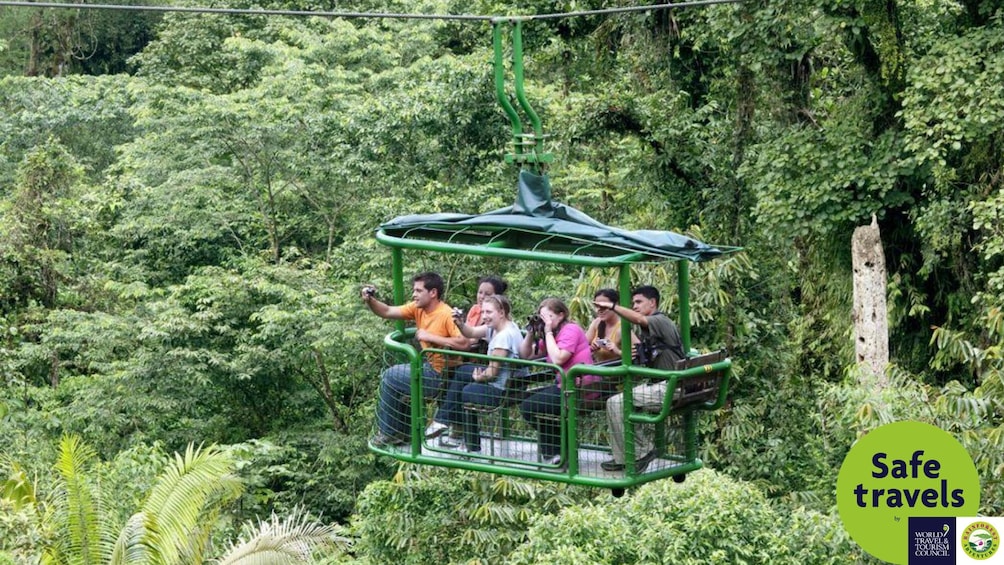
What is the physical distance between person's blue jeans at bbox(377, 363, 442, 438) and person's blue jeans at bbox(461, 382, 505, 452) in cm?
14

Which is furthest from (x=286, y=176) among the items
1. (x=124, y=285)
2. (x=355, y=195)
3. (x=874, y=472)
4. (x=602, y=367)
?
(x=602, y=367)

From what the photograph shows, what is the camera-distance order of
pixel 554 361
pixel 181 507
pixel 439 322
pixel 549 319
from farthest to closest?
1. pixel 181 507
2. pixel 439 322
3. pixel 549 319
4. pixel 554 361

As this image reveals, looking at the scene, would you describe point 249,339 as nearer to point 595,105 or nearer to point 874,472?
point 595,105

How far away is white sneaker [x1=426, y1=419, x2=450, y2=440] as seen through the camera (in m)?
5.53

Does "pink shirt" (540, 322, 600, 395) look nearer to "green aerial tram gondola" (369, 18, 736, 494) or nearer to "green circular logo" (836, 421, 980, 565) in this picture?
"green aerial tram gondola" (369, 18, 736, 494)

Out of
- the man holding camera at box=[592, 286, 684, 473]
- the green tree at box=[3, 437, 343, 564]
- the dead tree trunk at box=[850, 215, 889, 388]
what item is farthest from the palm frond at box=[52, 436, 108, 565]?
the dead tree trunk at box=[850, 215, 889, 388]

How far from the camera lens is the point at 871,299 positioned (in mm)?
9695

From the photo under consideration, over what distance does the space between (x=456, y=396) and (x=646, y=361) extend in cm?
80

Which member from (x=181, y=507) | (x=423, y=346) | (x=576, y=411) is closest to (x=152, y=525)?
(x=181, y=507)

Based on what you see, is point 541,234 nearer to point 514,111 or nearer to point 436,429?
point 514,111

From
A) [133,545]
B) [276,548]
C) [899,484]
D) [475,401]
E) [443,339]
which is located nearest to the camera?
[475,401]

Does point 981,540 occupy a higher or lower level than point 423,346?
lower

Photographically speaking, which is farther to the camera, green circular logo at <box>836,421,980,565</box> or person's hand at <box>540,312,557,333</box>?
green circular logo at <box>836,421,980,565</box>

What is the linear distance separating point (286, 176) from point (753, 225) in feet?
18.1
